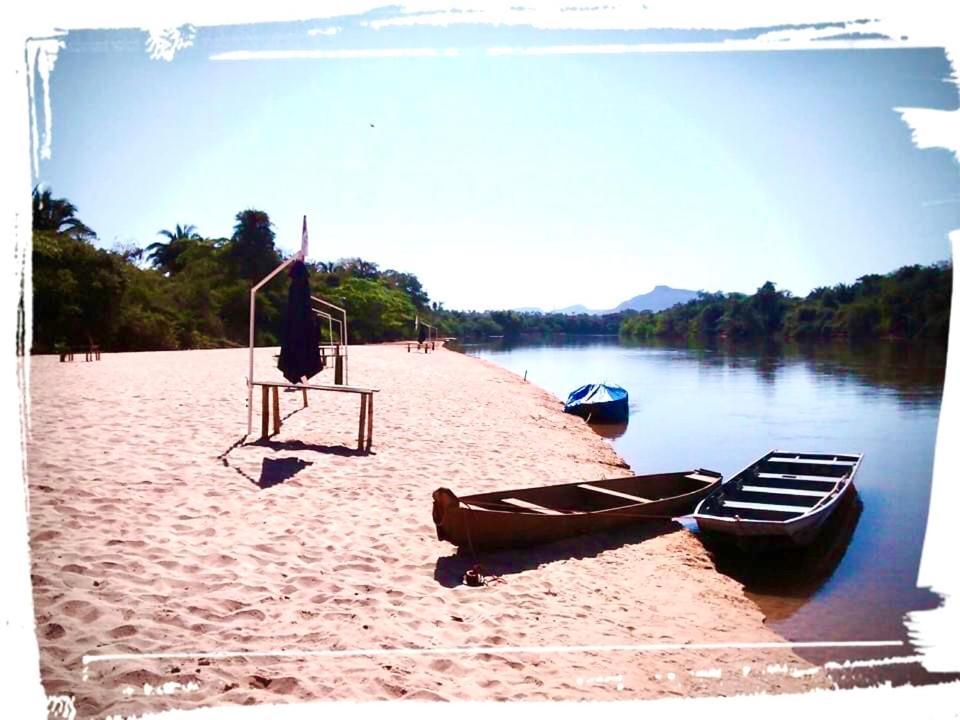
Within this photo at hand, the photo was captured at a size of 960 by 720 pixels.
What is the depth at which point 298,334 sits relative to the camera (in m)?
8.18

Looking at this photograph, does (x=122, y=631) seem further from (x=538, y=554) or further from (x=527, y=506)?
(x=527, y=506)

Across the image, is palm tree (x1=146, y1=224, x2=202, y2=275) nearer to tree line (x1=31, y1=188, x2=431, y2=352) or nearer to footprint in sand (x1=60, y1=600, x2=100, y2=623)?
tree line (x1=31, y1=188, x2=431, y2=352)

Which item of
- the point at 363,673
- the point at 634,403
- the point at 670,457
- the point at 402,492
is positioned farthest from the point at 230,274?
the point at 363,673

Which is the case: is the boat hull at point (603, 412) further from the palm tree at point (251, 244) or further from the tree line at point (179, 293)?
the palm tree at point (251, 244)

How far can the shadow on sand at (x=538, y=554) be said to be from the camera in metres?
4.91

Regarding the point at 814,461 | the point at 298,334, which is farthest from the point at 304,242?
the point at 814,461

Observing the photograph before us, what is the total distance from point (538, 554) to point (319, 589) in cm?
224

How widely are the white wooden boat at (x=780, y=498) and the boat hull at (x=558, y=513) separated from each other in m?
0.35

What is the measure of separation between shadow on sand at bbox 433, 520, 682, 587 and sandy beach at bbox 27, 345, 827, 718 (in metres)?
0.03

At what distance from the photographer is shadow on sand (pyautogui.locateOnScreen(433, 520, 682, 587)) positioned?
4910 mm

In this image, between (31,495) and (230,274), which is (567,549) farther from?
(230,274)

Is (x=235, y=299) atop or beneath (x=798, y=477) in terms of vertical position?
atop

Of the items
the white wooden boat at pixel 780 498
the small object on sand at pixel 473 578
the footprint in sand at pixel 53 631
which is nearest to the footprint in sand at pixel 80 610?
the footprint in sand at pixel 53 631

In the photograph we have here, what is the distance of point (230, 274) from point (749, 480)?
133ft
